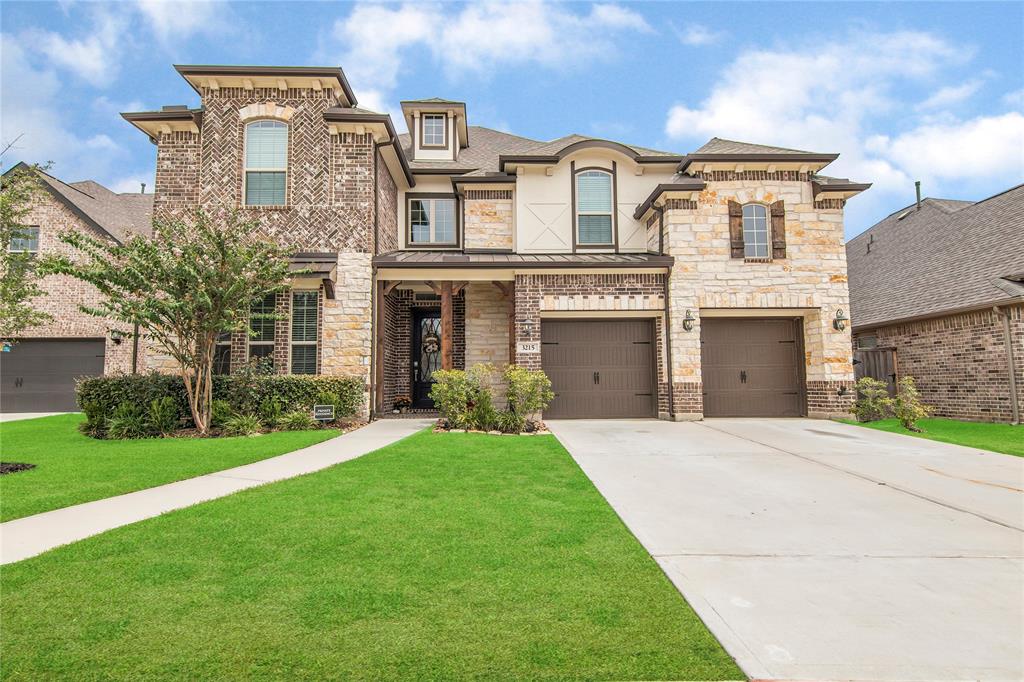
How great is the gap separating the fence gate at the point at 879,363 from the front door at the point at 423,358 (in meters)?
12.4

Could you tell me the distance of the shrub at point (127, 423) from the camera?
30.0ft

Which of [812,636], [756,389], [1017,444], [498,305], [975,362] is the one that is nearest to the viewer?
[812,636]

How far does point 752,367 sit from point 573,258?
18.4ft

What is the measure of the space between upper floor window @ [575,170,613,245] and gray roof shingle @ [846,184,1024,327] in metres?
8.24

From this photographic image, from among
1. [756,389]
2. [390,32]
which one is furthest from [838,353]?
[390,32]

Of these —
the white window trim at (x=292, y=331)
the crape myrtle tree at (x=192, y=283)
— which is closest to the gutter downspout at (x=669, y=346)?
the white window trim at (x=292, y=331)

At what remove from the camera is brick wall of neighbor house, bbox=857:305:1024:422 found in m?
10.7

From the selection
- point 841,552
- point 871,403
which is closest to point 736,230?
point 871,403

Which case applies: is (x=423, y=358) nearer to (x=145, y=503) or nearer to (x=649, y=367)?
(x=649, y=367)

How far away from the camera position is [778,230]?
12492mm

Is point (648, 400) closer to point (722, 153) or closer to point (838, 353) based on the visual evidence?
point (838, 353)

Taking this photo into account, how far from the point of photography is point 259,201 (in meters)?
12.1

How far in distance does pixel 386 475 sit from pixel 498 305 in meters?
9.22

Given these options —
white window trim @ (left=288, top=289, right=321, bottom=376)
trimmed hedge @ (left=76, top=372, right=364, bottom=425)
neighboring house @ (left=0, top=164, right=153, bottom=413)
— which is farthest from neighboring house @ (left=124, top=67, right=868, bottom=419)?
neighboring house @ (left=0, top=164, right=153, bottom=413)
